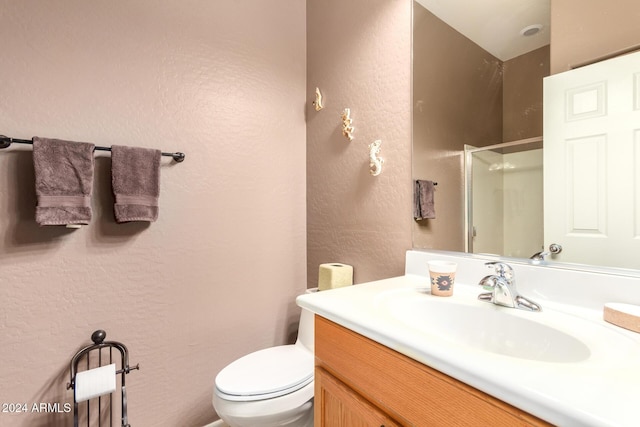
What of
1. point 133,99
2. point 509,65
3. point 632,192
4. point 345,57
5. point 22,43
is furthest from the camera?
point 345,57

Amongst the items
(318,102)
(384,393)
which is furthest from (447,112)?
(384,393)

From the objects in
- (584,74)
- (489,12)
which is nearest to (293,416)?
(584,74)

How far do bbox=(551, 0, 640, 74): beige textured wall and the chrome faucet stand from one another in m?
0.63

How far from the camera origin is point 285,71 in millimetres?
1812

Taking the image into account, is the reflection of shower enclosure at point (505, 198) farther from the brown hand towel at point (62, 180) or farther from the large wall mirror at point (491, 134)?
the brown hand towel at point (62, 180)

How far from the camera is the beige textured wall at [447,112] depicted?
1.09 m

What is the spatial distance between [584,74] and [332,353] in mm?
1073

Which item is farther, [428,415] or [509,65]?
[509,65]

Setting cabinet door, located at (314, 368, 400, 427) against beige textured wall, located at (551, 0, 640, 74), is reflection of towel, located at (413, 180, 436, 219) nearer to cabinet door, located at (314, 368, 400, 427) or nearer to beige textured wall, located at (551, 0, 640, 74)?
beige textured wall, located at (551, 0, 640, 74)

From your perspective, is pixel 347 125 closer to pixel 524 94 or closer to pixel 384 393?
pixel 524 94

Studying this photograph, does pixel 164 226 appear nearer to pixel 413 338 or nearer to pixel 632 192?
pixel 413 338

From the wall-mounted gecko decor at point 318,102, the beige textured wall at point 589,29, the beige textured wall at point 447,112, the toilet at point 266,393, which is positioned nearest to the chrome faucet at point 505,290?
the beige textured wall at point 447,112

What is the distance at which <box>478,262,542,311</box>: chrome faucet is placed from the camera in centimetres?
84

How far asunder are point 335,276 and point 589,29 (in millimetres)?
1269
